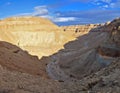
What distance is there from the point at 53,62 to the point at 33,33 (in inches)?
1856

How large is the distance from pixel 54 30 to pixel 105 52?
75.1 metres

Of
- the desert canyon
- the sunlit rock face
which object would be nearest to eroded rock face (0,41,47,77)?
the desert canyon

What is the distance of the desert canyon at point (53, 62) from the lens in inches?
692

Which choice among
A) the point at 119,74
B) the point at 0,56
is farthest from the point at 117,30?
the point at 119,74

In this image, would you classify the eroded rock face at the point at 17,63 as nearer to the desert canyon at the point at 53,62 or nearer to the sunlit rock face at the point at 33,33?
the desert canyon at the point at 53,62

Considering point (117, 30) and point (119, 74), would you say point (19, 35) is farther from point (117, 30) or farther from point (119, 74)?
point (119, 74)

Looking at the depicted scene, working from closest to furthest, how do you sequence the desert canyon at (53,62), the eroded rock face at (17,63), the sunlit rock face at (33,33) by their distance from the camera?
1. the desert canyon at (53,62)
2. the eroded rock face at (17,63)
3. the sunlit rock face at (33,33)

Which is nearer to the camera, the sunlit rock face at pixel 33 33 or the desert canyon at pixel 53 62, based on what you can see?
the desert canyon at pixel 53 62

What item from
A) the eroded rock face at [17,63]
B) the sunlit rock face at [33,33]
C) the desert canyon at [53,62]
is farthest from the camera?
the sunlit rock face at [33,33]

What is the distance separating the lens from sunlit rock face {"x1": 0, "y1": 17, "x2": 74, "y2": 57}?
364 feet

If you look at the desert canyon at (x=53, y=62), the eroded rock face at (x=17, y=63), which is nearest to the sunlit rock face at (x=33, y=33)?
the desert canyon at (x=53, y=62)

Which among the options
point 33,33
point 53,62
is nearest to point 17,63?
point 53,62

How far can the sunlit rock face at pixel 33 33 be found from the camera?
11088 cm

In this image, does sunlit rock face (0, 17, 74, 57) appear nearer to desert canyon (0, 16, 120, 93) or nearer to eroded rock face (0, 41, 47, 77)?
desert canyon (0, 16, 120, 93)
